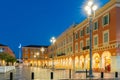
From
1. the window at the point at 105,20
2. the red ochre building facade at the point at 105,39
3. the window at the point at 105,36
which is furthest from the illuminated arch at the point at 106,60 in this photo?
the window at the point at 105,20

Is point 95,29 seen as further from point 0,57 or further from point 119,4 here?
point 0,57

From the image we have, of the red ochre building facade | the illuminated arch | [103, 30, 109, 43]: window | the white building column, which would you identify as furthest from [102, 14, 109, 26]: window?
the white building column

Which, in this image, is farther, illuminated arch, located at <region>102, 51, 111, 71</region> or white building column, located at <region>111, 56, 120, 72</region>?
illuminated arch, located at <region>102, 51, 111, 71</region>

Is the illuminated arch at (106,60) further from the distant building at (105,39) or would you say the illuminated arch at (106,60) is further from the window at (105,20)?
the window at (105,20)

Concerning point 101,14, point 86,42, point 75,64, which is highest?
point 101,14

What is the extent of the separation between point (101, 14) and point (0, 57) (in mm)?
30565

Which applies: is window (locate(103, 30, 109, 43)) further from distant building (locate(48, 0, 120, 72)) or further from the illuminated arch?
the illuminated arch

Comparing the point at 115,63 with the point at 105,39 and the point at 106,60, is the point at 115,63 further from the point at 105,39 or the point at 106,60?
the point at 105,39

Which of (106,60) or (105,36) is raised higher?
(105,36)

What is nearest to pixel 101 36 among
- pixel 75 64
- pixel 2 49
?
pixel 75 64

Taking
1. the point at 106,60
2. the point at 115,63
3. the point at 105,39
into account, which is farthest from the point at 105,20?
the point at 115,63

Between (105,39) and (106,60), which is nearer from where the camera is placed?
(106,60)

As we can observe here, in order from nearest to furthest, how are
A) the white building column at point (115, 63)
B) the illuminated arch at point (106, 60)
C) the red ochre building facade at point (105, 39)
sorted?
the white building column at point (115, 63), the red ochre building facade at point (105, 39), the illuminated arch at point (106, 60)

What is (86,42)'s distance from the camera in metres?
58.9
